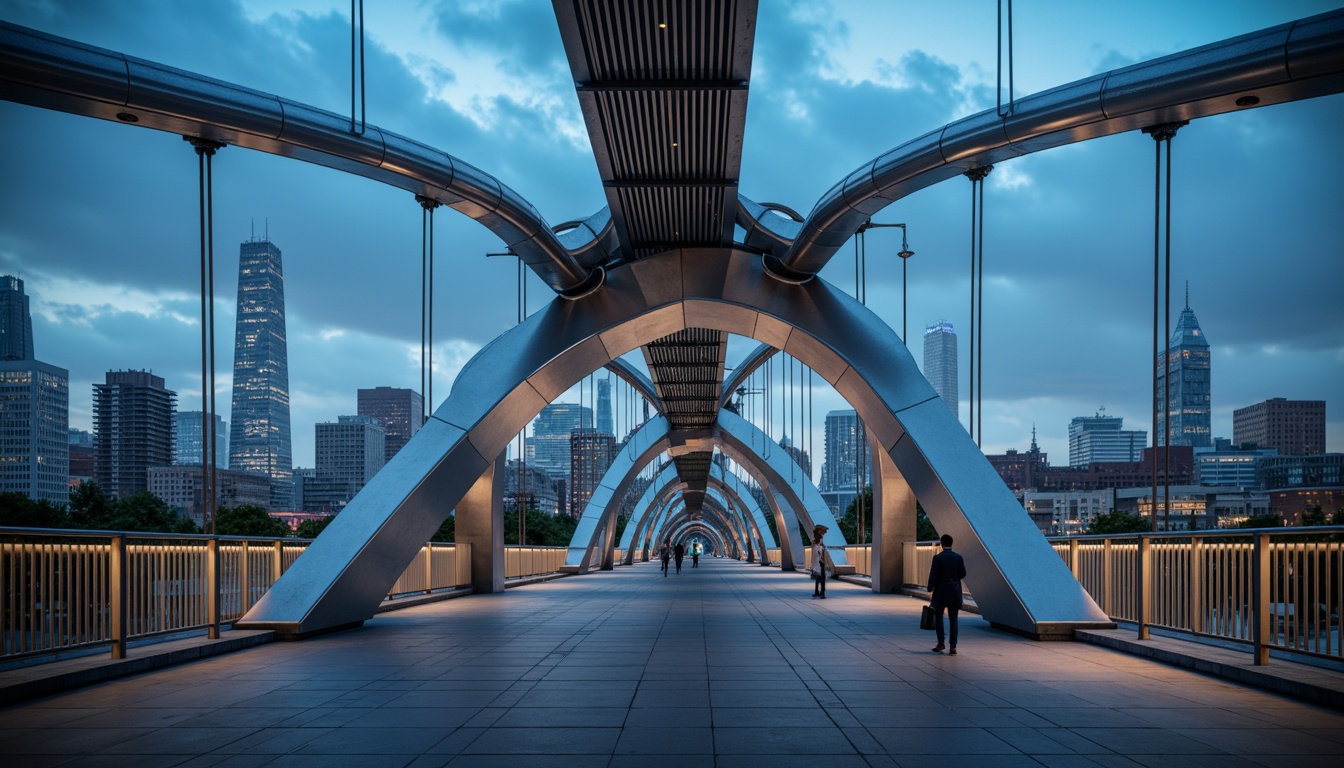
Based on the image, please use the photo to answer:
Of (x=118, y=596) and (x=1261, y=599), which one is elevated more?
(x=1261, y=599)

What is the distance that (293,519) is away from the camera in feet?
557

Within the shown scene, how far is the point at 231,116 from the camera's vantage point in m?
11.8

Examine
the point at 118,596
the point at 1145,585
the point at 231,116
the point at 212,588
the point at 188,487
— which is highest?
the point at 231,116

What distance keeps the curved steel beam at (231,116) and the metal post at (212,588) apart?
4609mm

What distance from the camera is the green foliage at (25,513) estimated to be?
39406 mm

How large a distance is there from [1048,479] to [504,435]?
181541mm

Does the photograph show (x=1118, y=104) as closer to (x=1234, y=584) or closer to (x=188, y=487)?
(x=1234, y=584)

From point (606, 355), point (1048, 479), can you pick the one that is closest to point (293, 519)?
point (1048, 479)

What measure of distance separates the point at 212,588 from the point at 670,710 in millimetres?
6804

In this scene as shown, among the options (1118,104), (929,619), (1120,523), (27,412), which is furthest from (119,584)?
(27,412)

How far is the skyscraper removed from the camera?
66625 millimetres

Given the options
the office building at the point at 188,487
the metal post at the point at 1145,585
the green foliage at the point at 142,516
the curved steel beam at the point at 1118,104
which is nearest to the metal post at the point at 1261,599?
the metal post at the point at 1145,585

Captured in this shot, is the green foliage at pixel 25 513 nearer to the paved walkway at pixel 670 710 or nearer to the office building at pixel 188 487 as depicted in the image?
the paved walkway at pixel 670 710

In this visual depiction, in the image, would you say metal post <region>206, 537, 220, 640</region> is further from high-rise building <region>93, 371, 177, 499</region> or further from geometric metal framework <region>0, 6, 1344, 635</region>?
high-rise building <region>93, 371, 177, 499</region>
